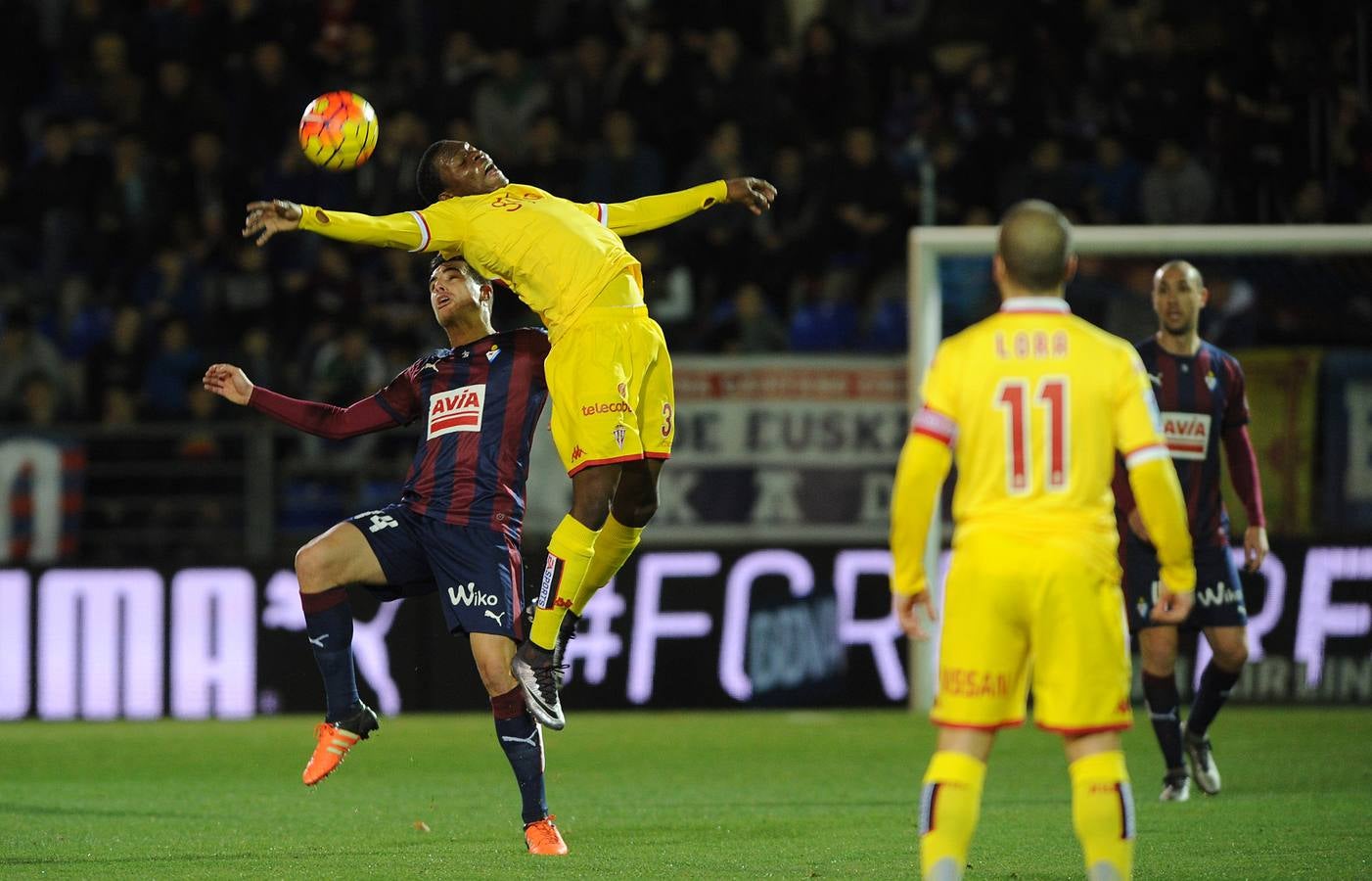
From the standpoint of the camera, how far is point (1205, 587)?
8531 mm

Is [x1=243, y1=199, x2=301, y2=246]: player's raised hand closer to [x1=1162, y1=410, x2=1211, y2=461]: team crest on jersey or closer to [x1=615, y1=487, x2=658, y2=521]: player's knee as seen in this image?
[x1=615, y1=487, x2=658, y2=521]: player's knee

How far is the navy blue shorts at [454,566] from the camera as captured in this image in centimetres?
705

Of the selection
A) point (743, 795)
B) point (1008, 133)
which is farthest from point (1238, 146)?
point (743, 795)

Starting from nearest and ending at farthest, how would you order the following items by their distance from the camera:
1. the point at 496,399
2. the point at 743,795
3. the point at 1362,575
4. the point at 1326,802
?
the point at 496,399 → the point at 1326,802 → the point at 743,795 → the point at 1362,575

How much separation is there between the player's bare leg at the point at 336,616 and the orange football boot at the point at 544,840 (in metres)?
0.69

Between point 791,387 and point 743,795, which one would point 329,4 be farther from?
point 743,795

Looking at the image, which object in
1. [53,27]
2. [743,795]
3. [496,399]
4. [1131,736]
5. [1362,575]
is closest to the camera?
[496,399]

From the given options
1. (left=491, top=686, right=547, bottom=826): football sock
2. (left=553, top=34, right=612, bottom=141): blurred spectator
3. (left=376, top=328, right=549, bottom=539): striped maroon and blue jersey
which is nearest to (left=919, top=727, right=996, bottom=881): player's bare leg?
(left=491, top=686, right=547, bottom=826): football sock

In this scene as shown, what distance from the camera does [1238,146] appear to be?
47.2 feet

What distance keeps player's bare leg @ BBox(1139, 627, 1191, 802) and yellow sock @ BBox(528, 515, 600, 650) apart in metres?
2.57

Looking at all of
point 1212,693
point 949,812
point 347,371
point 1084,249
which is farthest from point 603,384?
point 347,371

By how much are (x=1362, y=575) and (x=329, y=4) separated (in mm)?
9099

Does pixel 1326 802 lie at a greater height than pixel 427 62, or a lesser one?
lesser

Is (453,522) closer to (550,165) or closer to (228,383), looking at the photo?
(228,383)
